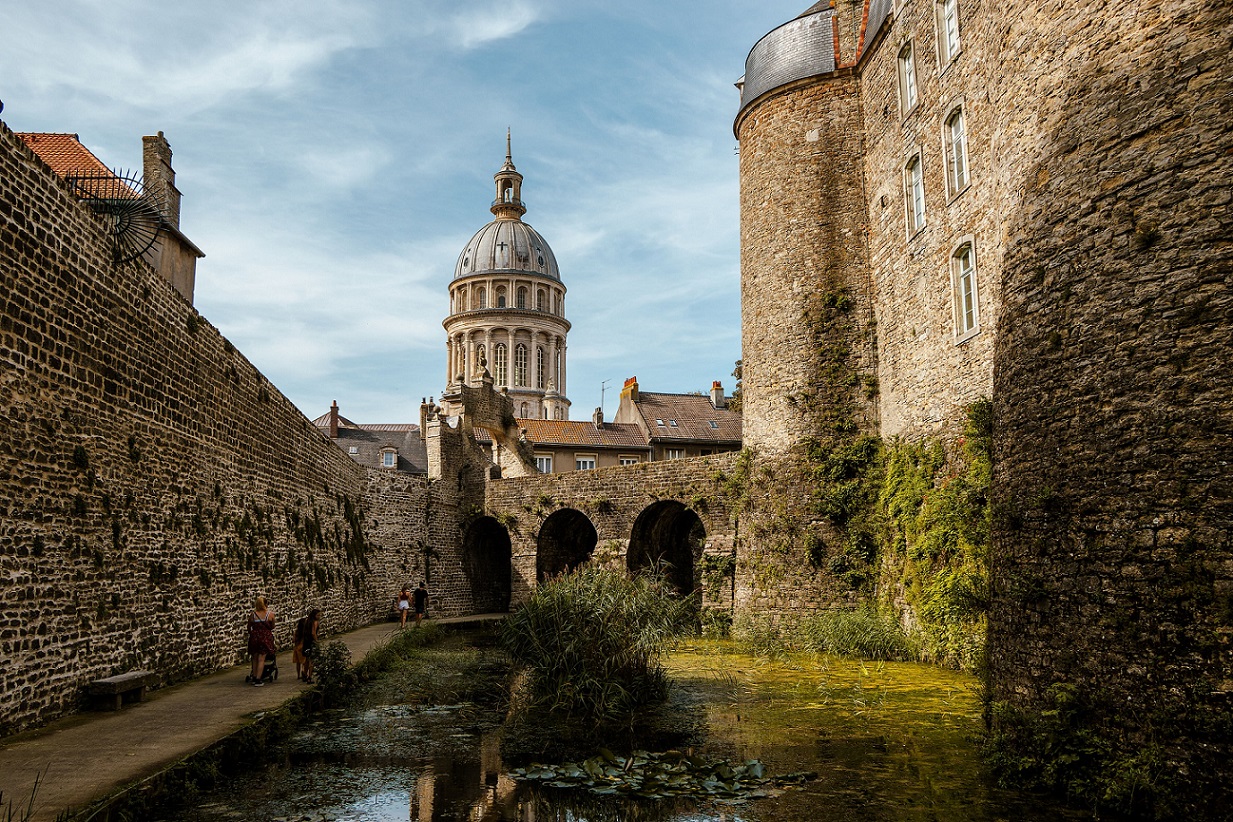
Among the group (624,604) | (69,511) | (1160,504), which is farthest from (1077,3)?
(69,511)

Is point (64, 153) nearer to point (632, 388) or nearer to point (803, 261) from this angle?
point (803, 261)

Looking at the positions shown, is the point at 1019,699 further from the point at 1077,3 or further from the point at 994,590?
the point at 1077,3

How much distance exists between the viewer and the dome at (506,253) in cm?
7881

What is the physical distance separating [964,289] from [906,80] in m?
4.82

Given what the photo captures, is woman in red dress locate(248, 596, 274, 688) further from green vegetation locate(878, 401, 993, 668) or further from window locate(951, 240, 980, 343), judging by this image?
window locate(951, 240, 980, 343)

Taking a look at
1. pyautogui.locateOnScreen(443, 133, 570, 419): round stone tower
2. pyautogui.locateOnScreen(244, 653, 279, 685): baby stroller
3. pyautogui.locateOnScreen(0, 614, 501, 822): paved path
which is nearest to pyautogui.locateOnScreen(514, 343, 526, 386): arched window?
pyautogui.locateOnScreen(443, 133, 570, 419): round stone tower

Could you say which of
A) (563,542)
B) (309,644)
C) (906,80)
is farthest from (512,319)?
(309,644)

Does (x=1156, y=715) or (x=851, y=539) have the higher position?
(x=851, y=539)

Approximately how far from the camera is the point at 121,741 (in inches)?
316

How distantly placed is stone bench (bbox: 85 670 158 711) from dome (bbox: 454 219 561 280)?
2739 inches

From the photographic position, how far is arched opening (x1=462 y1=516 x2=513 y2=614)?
31.1m

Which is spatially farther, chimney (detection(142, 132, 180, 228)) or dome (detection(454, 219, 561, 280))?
dome (detection(454, 219, 561, 280))

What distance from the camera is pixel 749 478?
2003 cm

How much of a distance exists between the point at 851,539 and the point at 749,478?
2.85m
